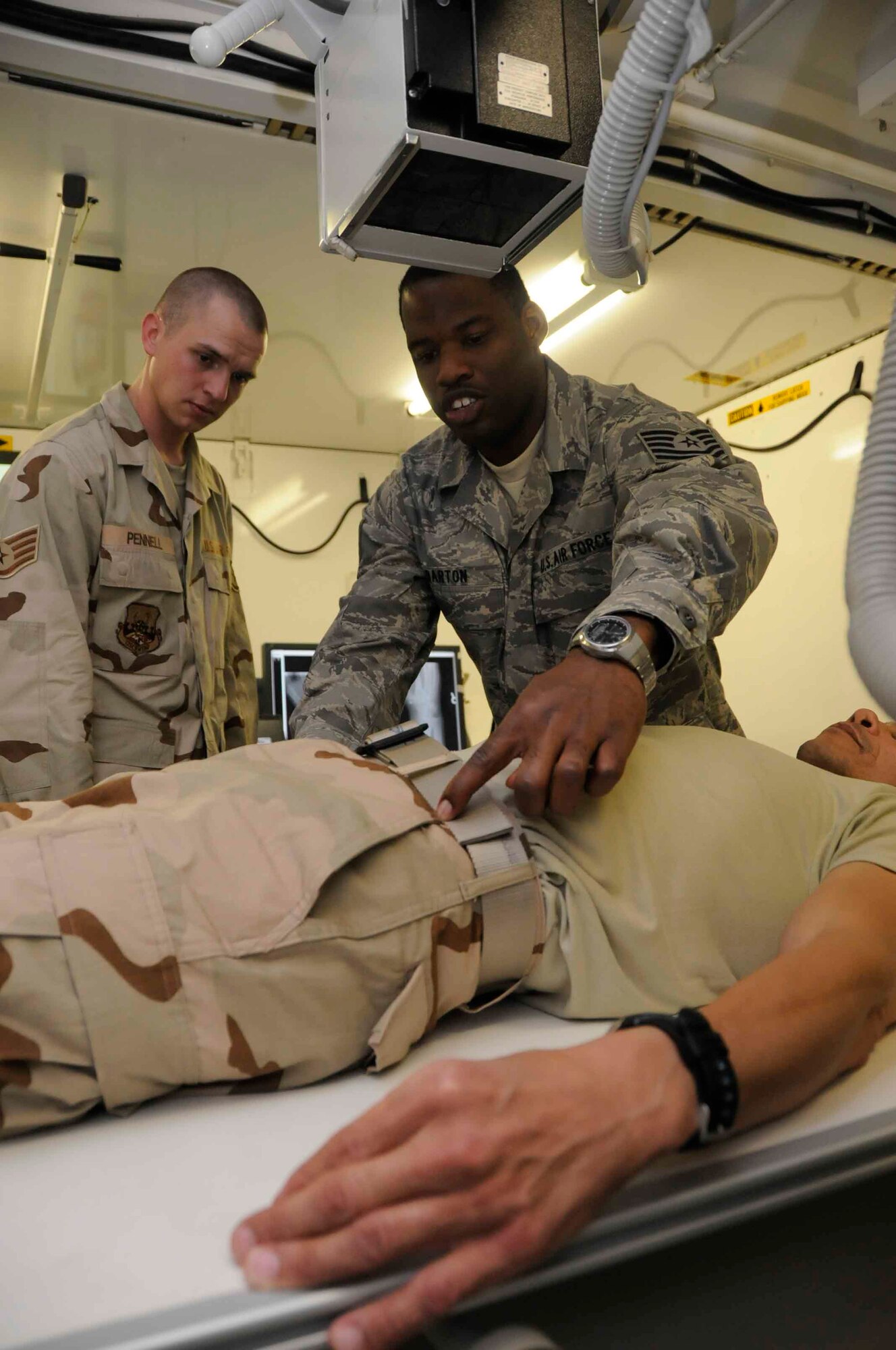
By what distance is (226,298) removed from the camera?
1988 millimetres

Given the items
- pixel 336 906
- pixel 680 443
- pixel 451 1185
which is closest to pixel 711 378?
pixel 680 443

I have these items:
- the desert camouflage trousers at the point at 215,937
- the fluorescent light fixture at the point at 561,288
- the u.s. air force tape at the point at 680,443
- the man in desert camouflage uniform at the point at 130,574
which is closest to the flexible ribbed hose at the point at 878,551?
the desert camouflage trousers at the point at 215,937

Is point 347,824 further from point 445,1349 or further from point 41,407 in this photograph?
point 41,407

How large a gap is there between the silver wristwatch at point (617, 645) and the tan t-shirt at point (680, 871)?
0.09 metres

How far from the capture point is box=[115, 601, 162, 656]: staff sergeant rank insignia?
187cm

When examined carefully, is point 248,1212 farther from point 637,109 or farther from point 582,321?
point 582,321

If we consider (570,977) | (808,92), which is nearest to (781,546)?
(808,92)

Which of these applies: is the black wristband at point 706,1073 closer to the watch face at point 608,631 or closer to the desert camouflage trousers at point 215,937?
the desert camouflage trousers at point 215,937

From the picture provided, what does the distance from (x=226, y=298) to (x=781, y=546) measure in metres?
2.38

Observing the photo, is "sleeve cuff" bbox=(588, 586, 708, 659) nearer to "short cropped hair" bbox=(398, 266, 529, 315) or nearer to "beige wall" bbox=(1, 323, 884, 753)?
"short cropped hair" bbox=(398, 266, 529, 315)

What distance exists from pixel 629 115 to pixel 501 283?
1.74ft

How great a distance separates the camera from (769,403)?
3.62 m

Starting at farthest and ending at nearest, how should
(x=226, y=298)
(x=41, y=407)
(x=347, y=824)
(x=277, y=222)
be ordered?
(x=41, y=407) < (x=277, y=222) < (x=226, y=298) < (x=347, y=824)

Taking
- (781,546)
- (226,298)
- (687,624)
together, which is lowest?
(687,624)
